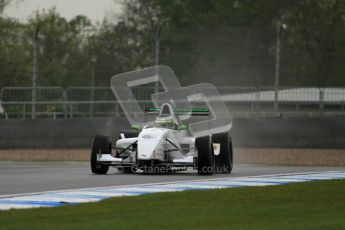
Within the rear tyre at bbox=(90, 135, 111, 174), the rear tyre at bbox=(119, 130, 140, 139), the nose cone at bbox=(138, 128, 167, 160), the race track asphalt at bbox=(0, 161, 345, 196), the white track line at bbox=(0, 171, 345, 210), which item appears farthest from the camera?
the rear tyre at bbox=(119, 130, 140, 139)

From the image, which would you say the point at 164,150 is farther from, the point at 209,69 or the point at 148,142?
the point at 209,69

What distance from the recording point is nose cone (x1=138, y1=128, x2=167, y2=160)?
60.2 feet

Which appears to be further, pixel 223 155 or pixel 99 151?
pixel 223 155

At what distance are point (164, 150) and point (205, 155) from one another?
0.79m

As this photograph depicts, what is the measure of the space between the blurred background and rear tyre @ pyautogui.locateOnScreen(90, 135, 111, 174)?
369 inches

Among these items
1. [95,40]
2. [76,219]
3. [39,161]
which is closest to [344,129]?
[39,161]

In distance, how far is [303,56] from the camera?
3906 centimetres

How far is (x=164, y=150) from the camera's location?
18797 mm

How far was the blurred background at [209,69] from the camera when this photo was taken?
29969mm

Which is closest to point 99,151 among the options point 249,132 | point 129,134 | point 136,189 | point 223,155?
point 129,134

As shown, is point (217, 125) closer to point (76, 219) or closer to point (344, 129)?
point (344, 129)

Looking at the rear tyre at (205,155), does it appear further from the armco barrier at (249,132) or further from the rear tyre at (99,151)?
the armco barrier at (249,132)

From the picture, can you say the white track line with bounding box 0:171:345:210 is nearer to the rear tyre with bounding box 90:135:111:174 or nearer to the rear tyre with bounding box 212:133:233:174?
the rear tyre with bounding box 212:133:233:174

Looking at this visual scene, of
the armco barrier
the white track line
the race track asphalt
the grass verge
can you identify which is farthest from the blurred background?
the grass verge
